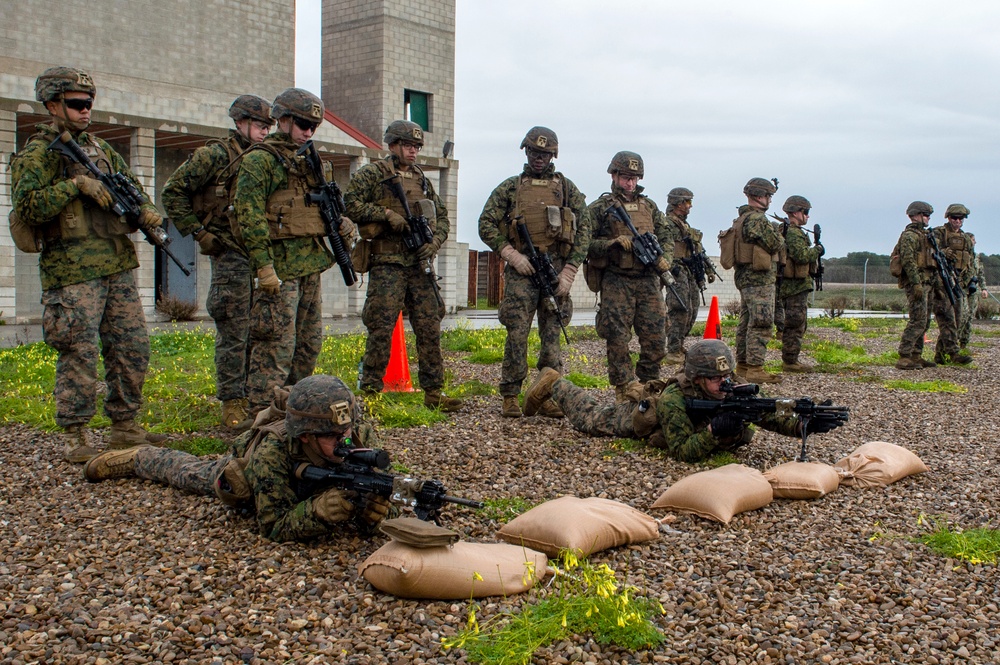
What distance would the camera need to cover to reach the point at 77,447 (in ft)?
19.7

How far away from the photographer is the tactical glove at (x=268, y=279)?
608 centimetres

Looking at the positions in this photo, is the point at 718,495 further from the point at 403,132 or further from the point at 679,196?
the point at 679,196

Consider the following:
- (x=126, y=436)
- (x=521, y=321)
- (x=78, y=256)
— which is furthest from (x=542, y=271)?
(x=78, y=256)

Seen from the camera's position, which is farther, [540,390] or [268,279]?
[540,390]

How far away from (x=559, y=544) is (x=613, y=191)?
16.1 feet

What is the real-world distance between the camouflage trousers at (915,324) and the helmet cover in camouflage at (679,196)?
3.08m

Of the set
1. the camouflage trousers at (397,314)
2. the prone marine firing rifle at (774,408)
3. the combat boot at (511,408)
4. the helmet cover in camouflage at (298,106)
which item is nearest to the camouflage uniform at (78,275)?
the helmet cover in camouflage at (298,106)

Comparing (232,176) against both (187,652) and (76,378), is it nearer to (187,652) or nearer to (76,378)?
(76,378)

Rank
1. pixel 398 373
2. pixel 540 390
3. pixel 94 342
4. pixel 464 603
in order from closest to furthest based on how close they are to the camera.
→ pixel 464 603
pixel 94 342
pixel 540 390
pixel 398 373

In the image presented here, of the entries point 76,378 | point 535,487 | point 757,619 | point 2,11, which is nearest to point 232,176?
point 76,378

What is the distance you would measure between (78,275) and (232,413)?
1.59 metres

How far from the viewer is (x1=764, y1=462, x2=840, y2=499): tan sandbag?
5.33m

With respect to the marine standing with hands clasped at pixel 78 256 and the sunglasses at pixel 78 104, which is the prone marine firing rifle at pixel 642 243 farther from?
the sunglasses at pixel 78 104

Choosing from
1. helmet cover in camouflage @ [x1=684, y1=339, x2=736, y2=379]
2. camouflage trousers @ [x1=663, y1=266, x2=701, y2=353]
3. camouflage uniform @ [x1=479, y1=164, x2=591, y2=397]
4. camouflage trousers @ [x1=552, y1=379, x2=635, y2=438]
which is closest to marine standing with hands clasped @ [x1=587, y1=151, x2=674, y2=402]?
camouflage uniform @ [x1=479, y1=164, x2=591, y2=397]
